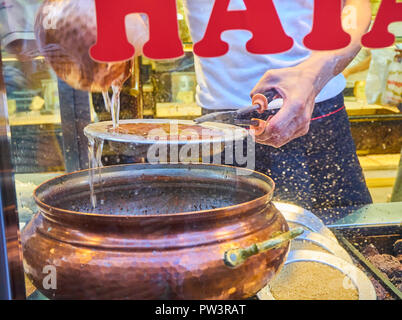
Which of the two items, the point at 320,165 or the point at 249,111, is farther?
the point at 320,165

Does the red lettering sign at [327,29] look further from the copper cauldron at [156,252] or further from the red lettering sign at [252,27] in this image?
the copper cauldron at [156,252]

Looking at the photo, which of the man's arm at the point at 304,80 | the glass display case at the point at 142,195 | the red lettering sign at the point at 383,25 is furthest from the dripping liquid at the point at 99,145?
the red lettering sign at the point at 383,25

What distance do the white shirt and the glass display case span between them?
0.03 m

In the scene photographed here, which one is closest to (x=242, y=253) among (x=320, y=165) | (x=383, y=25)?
(x=383, y=25)

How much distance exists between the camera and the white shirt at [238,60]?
67 centimetres

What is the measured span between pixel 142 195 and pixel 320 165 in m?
0.47

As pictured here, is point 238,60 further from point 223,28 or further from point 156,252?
point 156,252

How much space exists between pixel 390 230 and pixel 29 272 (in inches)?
34.5

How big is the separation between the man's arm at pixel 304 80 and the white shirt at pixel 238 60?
0.02 metres

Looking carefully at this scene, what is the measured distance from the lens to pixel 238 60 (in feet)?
2.39

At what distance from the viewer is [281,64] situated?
0.72 meters
